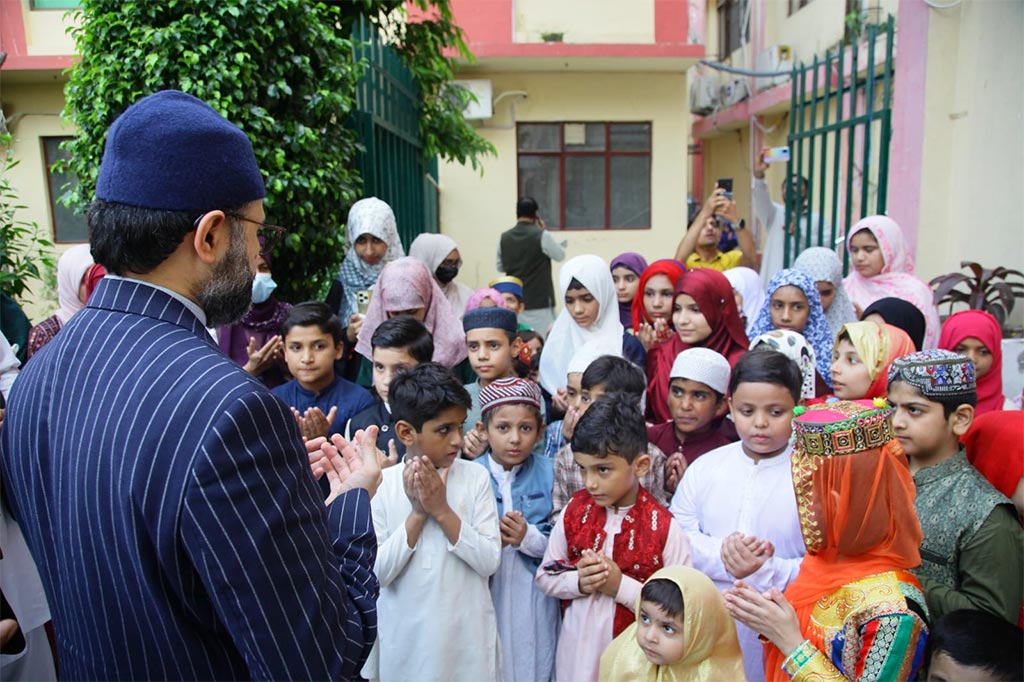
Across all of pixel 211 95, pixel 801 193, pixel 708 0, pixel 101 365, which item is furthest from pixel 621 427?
pixel 708 0

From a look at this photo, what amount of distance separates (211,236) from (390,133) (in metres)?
4.98

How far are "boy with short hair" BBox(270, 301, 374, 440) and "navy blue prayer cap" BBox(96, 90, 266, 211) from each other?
2.06 m

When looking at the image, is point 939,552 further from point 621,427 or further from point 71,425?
point 71,425

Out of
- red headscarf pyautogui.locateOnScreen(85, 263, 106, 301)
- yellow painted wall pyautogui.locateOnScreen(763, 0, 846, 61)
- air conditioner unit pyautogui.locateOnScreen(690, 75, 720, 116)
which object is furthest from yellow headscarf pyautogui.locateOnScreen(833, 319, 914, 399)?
air conditioner unit pyautogui.locateOnScreen(690, 75, 720, 116)

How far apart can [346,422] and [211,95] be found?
2020mm

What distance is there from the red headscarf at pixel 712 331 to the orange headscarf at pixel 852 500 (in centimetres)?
144

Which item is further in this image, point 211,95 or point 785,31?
point 785,31

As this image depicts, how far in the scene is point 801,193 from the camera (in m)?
5.86

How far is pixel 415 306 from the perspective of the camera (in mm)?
3641

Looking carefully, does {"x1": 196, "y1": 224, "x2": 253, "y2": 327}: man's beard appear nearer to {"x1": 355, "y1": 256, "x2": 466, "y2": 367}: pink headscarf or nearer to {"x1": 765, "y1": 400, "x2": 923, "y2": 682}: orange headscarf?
{"x1": 765, "y1": 400, "x2": 923, "y2": 682}: orange headscarf

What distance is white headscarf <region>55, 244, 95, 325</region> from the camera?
370 centimetres

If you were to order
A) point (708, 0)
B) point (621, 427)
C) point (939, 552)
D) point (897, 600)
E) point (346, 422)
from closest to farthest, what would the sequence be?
point (897, 600) < point (939, 552) < point (621, 427) < point (346, 422) < point (708, 0)

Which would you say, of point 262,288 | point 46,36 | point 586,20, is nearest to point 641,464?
point 262,288

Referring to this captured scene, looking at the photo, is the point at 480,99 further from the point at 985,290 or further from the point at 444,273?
the point at 985,290
